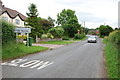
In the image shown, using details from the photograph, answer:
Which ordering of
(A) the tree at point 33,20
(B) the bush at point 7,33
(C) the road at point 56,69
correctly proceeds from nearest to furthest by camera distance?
(C) the road at point 56,69
(B) the bush at point 7,33
(A) the tree at point 33,20

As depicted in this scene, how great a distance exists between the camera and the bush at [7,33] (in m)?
10.6

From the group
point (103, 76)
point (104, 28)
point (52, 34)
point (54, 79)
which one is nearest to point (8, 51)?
point (54, 79)

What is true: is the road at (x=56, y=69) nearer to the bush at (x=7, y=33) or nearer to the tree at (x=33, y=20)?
the bush at (x=7, y=33)

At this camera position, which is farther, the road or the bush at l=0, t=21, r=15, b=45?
the bush at l=0, t=21, r=15, b=45

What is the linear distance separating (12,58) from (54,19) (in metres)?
72.0

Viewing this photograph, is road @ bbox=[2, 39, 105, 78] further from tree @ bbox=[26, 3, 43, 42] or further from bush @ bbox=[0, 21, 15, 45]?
tree @ bbox=[26, 3, 43, 42]

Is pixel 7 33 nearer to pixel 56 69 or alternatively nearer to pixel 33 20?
pixel 56 69

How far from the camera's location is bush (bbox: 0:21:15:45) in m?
10.6

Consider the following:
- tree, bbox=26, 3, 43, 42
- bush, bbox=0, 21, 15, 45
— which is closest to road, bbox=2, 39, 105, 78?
bush, bbox=0, 21, 15, 45

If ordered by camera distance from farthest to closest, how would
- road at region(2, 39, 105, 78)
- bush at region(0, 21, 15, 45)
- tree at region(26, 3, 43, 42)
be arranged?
tree at region(26, 3, 43, 42), bush at region(0, 21, 15, 45), road at region(2, 39, 105, 78)

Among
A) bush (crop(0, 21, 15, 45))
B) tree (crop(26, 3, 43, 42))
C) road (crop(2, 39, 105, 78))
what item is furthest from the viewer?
tree (crop(26, 3, 43, 42))

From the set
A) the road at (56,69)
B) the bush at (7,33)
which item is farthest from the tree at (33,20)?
the road at (56,69)

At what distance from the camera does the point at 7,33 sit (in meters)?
10.8

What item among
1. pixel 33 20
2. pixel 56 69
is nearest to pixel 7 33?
pixel 56 69
